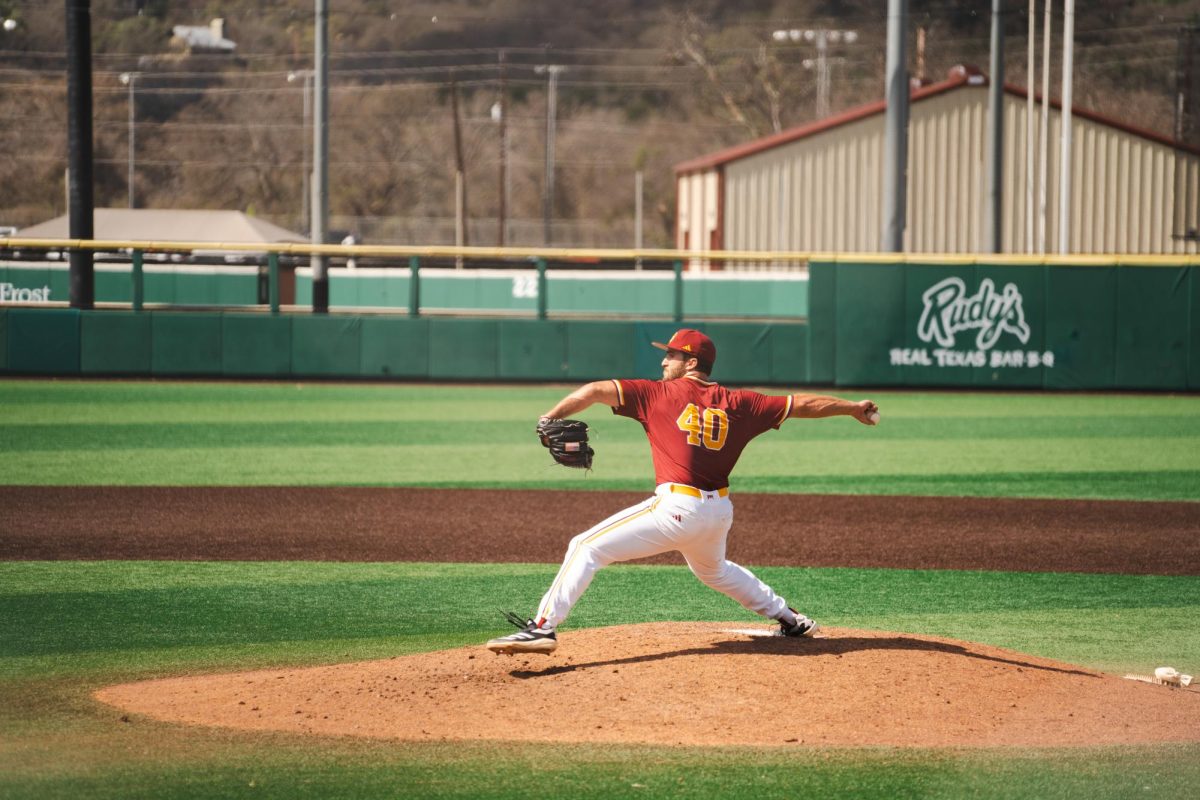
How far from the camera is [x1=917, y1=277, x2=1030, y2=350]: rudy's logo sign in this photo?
21.3 meters

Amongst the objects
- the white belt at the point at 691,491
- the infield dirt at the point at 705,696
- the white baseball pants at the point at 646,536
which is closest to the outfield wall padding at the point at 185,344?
the infield dirt at the point at 705,696

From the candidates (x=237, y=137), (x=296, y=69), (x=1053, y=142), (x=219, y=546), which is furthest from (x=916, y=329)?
(x=296, y=69)

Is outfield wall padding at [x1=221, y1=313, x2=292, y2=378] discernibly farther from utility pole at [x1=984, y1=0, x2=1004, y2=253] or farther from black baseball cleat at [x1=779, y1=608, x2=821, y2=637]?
black baseball cleat at [x1=779, y1=608, x2=821, y2=637]

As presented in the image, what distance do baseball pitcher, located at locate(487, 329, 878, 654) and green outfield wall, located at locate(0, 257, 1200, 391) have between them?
50.6ft

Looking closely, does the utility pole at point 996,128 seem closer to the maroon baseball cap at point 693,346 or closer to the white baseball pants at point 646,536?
the maroon baseball cap at point 693,346

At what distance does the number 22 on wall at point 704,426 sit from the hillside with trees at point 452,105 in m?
61.0

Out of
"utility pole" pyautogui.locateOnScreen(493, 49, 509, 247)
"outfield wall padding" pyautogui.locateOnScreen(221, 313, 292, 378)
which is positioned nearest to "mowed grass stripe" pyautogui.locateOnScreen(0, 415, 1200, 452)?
"outfield wall padding" pyautogui.locateOnScreen(221, 313, 292, 378)

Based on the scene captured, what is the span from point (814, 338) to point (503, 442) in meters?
7.08

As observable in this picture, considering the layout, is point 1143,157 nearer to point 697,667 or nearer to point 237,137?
point 697,667

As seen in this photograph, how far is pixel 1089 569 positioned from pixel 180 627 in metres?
5.88

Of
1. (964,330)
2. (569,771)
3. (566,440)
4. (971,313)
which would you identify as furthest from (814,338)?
(569,771)

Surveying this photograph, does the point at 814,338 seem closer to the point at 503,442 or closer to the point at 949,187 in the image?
the point at 503,442

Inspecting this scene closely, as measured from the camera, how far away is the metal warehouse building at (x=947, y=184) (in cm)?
3809

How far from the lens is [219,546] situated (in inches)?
399
